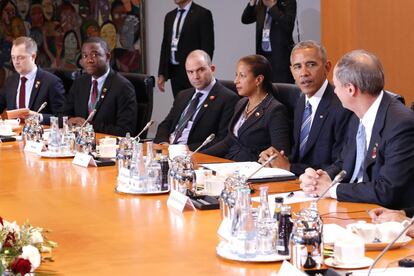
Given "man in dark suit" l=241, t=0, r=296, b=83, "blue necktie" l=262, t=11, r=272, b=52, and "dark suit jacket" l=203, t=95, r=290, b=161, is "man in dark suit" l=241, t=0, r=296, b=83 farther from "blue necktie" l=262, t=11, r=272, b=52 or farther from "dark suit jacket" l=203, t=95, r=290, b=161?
"dark suit jacket" l=203, t=95, r=290, b=161

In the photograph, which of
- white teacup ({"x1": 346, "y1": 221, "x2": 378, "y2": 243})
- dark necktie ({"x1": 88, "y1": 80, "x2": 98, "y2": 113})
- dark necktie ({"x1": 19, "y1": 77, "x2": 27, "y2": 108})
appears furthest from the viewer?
dark necktie ({"x1": 19, "y1": 77, "x2": 27, "y2": 108})

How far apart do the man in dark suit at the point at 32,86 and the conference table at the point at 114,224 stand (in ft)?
10.2

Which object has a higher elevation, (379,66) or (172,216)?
(379,66)

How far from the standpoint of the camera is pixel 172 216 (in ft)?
11.1

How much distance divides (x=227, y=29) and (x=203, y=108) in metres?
3.64

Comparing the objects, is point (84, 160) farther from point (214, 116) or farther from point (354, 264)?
point (354, 264)

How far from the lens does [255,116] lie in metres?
5.48

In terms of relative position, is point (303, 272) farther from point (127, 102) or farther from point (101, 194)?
point (127, 102)

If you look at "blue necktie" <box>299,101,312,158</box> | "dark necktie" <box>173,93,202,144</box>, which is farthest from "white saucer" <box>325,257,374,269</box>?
"dark necktie" <box>173,93,202,144</box>

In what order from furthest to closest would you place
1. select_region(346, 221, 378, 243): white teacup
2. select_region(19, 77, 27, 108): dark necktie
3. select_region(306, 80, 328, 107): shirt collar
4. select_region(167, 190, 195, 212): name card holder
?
select_region(19, 77, 27, 108): dark necktie
select_region(306, 80, 328, 107): shirt collar
select_region(167, 190, 195, 212): name card holder
select_region(346, 221, 378, 243): white teacup

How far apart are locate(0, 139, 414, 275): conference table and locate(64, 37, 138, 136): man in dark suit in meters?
2.28

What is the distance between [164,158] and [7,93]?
4.39 metres

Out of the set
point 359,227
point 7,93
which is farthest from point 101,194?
point 7,93

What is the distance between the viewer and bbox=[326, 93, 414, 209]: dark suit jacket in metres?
3.64
